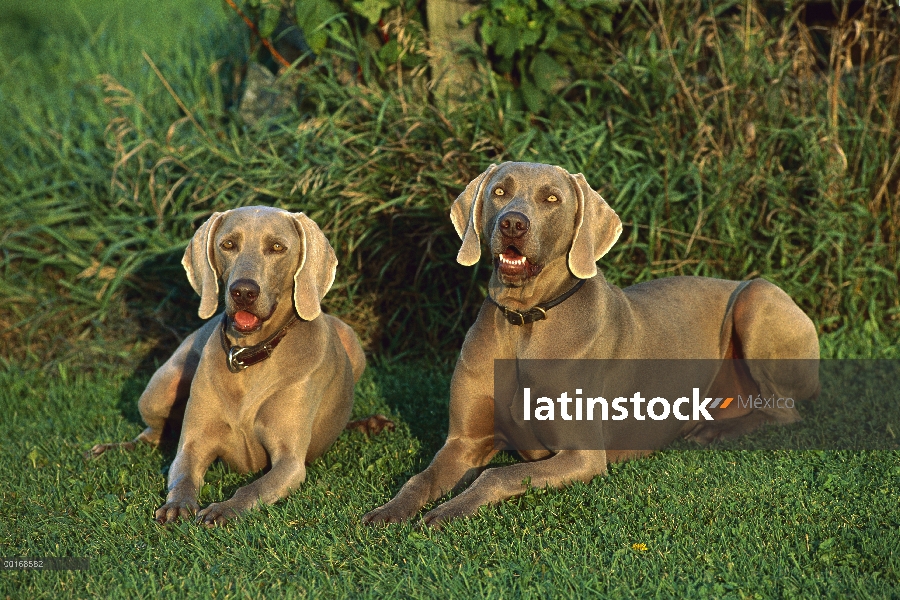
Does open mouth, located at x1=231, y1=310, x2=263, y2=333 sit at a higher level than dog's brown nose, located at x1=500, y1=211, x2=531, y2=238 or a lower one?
lower

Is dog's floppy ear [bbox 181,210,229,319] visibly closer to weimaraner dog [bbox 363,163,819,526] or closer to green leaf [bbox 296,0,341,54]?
weimaraner dog [bbox 363,163,819,526]

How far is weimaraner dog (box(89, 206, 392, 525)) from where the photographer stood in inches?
159

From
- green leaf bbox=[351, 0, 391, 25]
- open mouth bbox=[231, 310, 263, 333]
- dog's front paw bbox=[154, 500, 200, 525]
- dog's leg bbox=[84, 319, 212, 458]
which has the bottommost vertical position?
dog's leg bbox=[84, 319, 212, 458]

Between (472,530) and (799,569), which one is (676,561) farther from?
(472,530)

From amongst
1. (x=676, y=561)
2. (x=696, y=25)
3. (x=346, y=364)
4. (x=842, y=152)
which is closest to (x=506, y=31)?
(x=696, y=25)

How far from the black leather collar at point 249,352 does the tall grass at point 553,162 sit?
1833mm

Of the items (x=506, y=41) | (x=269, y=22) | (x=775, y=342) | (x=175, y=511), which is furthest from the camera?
(x=269, y=22)

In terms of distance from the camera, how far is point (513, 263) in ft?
13.1

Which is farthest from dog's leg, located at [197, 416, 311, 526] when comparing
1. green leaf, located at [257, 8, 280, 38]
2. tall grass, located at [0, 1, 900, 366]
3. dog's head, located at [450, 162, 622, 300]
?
green leaf, located at [257, 8, 280, 38]

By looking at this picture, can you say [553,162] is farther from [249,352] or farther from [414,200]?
[249,352]

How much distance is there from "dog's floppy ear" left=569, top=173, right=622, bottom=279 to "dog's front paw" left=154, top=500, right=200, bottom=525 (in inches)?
67.4

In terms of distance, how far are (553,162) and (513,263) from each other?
214 centimetres

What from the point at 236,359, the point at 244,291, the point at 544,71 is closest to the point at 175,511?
the point at 236,359

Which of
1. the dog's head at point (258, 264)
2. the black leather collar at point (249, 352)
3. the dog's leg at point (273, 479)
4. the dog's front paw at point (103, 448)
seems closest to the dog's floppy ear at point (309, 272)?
the dog's head at point (258, 264)
